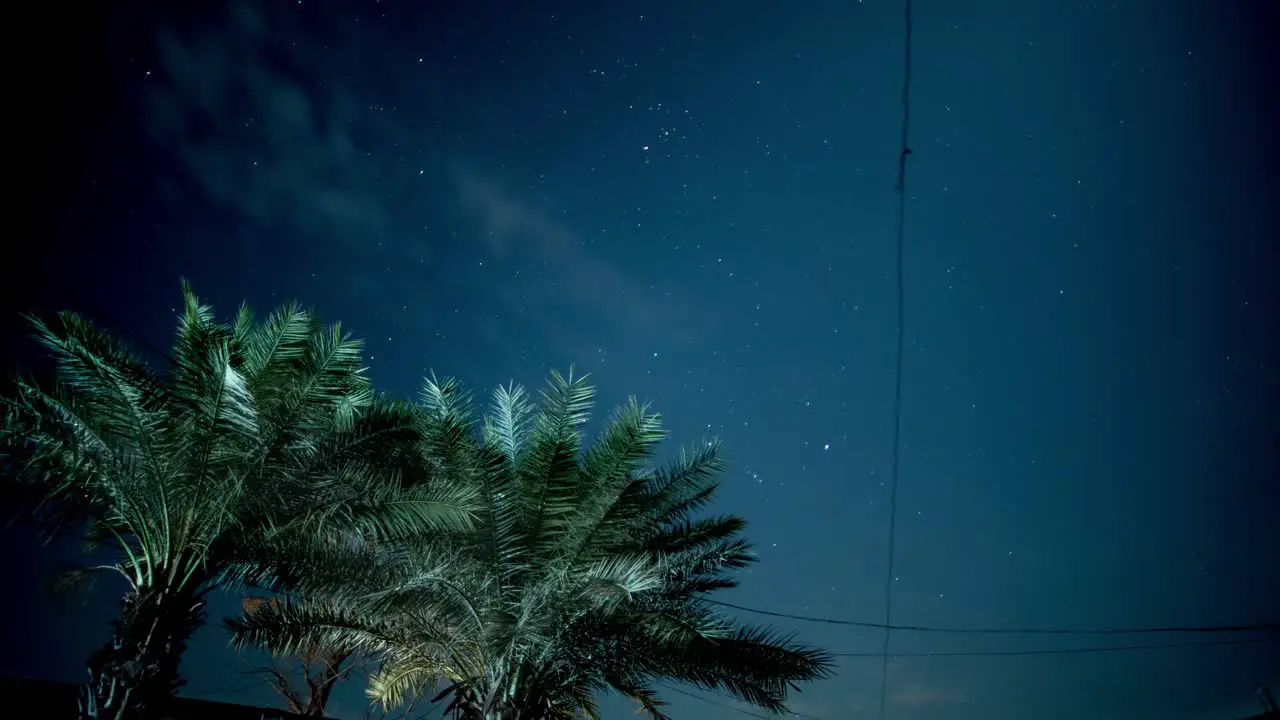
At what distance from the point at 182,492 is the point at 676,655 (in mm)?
5925

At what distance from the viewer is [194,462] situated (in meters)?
7.43

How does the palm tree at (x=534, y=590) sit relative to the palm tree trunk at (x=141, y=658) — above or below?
above

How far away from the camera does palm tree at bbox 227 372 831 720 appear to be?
812 cm

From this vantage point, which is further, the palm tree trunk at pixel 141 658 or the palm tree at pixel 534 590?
the palm tree at pixel 534 590

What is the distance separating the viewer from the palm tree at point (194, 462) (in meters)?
7.23

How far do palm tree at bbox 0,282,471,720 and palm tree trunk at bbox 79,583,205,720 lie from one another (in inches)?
0.5

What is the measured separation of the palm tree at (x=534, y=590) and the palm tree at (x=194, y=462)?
63cm

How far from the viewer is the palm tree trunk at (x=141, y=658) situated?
728 centimetres

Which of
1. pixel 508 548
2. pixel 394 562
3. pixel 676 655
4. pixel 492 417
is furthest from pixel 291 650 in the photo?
pixel 676 655

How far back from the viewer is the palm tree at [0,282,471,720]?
7234 mm

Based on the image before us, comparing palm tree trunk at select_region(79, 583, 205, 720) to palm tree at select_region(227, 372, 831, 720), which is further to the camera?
palm tree at select_region(227, 372, 831, 720)

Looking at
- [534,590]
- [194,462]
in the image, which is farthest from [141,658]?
[534,590]

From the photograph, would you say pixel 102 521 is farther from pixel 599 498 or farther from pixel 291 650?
pixel 599 498

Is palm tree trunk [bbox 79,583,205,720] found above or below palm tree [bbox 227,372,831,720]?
below
